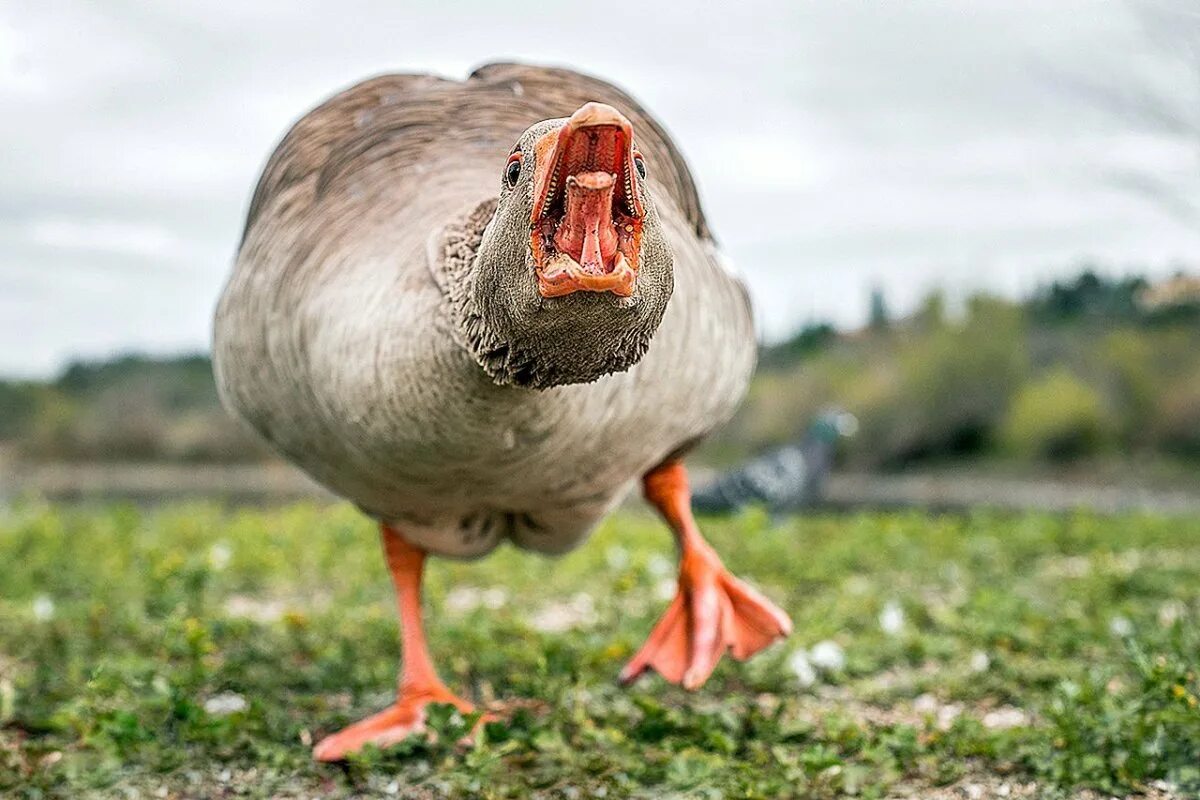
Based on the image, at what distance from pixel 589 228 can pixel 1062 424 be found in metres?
37.6

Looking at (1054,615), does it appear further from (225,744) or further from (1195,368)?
(1195,368)

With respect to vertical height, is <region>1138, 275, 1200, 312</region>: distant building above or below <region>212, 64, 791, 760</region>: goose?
below

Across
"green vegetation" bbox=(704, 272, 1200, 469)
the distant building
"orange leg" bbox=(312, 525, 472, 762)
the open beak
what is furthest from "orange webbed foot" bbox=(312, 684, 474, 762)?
"green vegetation" bbox=(704, 272, 1200, 469)

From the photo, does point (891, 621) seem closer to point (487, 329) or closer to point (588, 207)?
point (487, 329)

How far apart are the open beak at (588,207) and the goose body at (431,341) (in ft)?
1.77

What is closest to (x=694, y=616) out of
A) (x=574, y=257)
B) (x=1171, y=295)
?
(x=574, y=257)

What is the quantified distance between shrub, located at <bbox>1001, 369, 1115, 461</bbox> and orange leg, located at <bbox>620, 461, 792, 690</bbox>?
34.4m

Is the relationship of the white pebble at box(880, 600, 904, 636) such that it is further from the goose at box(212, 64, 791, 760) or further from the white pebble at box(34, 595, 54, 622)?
the white pebble at box(34, 595, 54, 622)

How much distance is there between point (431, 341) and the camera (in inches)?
102

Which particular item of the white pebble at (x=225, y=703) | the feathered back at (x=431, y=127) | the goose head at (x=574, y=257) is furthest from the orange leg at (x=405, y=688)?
the goose head at (x=574, y=257)

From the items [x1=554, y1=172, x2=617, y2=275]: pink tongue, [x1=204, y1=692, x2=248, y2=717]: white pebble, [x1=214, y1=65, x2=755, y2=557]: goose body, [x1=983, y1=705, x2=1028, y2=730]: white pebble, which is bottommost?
[x1=204, y1=692, x2=248, y2=717]: white pebble

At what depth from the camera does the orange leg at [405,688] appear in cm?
363

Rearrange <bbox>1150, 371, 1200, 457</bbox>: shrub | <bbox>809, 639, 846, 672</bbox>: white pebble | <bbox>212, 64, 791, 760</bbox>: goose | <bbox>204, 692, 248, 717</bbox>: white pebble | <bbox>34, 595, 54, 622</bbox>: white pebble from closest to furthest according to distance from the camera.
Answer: <bbox>212, 64, 791, 760</bbox>: goose < <bbox>204, 692, 248, 717</bbox>: white pebble < <bbox>809, 639, 846, 672</bbox>: white pebble < <bbox>34, 595, 54, 622</bbox>: white pebble < <bbox>1150, 371, 1200, 457</bbox>: shrub

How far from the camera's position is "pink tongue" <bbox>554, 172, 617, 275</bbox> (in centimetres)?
188
